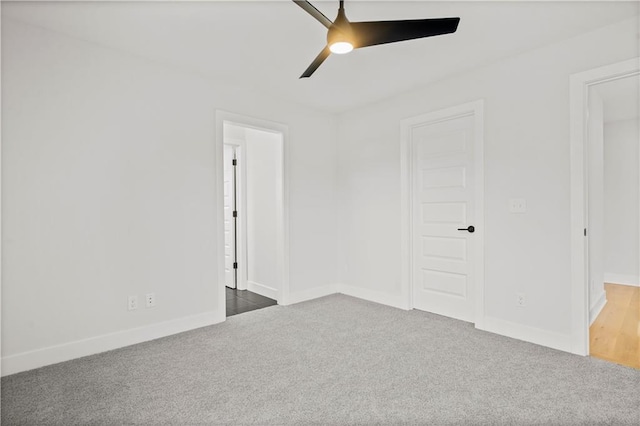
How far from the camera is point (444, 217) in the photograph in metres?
3.66

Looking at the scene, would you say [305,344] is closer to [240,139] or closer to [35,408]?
[35,408]

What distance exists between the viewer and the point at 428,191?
3.79m

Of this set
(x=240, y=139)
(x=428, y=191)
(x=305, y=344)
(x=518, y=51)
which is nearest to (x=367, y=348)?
(x=305, y=344)

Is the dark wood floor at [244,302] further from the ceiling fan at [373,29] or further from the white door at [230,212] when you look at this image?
the ceiling fan at [373,29]

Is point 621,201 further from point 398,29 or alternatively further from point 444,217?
point 398,29

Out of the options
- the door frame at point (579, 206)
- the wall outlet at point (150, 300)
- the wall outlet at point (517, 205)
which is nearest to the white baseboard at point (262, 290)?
the wall outlet at point (150, 300)

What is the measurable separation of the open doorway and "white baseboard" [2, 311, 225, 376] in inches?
136

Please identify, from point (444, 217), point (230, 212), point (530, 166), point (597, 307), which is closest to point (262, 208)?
point (230, 212)

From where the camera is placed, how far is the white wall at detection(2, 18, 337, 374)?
2.44m

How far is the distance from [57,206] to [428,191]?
3.41 meters

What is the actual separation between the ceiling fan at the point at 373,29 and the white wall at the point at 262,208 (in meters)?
2.39

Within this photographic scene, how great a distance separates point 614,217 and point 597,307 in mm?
2263

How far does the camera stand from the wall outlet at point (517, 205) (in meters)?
2.98

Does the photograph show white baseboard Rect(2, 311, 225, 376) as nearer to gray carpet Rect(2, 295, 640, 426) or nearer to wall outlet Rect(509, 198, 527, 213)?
gray carpet Rect(2, 295, 640, 426)
